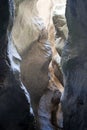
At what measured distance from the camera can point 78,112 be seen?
13.2 feet

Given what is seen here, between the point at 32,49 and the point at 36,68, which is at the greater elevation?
the point at 32,49

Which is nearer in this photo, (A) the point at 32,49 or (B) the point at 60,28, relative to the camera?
(A) the point at 32,49

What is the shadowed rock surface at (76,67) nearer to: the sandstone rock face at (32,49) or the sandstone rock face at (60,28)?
the sandstone rock face at (32,49)

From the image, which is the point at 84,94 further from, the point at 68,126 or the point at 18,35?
the point at 18,35

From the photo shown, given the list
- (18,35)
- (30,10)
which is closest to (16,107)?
(18,35)

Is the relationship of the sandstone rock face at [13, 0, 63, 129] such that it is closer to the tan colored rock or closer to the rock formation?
the tan colored rock

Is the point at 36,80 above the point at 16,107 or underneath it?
underneath

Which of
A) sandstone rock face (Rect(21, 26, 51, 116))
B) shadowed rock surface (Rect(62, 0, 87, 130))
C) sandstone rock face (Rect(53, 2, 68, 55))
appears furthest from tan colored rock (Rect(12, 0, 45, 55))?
shadowed rock surface (Rect(62, 0, 87, 130))

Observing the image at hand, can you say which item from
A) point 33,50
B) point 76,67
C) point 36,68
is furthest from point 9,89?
point 33,50

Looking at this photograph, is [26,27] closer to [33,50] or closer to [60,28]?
[33,50]

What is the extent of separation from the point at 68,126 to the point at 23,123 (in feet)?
2.14

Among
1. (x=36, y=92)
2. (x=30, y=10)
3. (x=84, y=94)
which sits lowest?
(x=36, y=92)

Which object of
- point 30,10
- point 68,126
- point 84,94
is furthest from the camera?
point 30,10

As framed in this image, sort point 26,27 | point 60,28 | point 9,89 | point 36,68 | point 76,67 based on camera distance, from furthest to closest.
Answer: point 60,28 → point 36,68 → point 26,27 → point 76,67 → point 9,89
